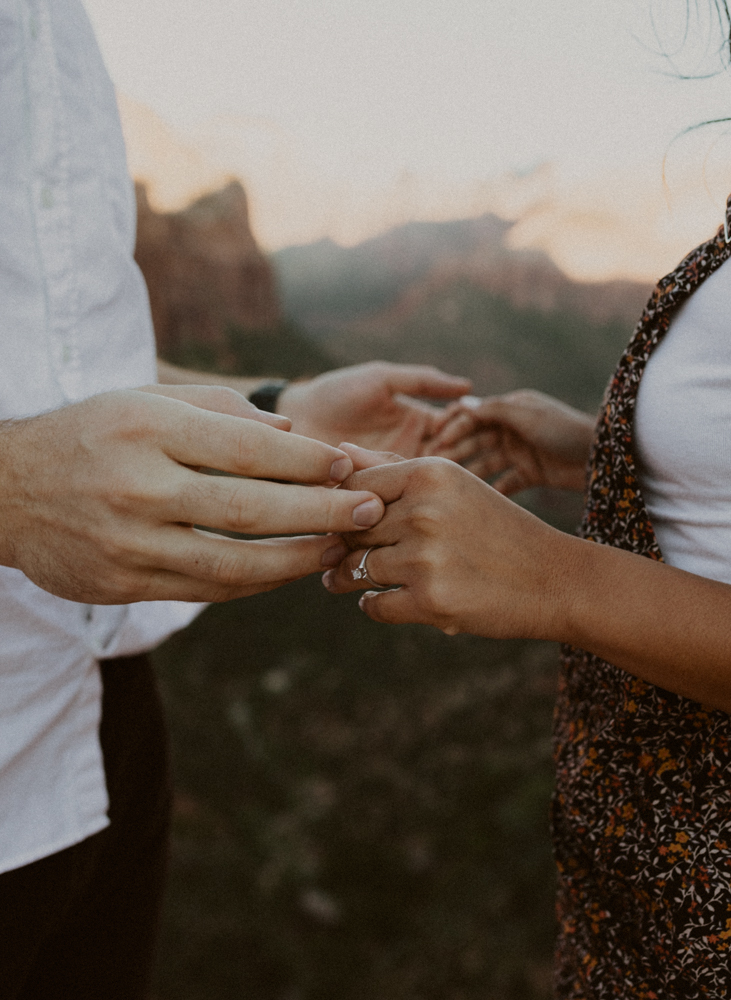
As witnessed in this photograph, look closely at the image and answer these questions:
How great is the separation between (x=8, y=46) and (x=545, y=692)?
164 inches

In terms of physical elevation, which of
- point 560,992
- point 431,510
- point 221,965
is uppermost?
point 431,510

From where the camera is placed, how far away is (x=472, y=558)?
97cm

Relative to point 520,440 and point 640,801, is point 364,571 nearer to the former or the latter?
point 640,801

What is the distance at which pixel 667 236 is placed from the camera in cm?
373

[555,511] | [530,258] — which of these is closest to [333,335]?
[530,258]

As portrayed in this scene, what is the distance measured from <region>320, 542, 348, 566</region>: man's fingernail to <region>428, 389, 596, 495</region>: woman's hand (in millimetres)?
769

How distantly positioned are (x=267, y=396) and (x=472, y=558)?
909 mm

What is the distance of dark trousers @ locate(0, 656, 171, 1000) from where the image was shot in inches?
44.5

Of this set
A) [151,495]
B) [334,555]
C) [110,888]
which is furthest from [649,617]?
[110,888]

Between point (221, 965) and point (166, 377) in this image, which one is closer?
point (166, 377)

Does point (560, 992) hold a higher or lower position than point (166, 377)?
lower

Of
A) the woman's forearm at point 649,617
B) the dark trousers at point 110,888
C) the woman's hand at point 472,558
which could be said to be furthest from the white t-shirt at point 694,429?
the dark trousers at point 110,888

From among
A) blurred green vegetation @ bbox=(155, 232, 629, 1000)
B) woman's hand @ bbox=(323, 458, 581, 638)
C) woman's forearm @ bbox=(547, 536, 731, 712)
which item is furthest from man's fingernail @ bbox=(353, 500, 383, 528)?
blurred green vegetation @ bbox=(155, 232, 629, 1000)

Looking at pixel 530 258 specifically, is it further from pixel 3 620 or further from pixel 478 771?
pixel 3 620
